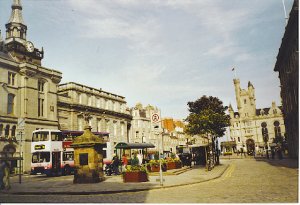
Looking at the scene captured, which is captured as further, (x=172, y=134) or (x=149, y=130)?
(x=172, y=134)

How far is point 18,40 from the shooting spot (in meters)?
53.0

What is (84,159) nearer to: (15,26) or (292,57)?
(292,57)

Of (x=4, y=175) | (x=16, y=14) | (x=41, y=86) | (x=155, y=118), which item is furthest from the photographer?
(x=16, y=14)

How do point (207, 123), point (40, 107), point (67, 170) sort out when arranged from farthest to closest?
1. point (40, 107)
2. point (207, 123)
3. point (67, 170)

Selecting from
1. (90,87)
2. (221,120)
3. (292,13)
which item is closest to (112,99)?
(90,87)

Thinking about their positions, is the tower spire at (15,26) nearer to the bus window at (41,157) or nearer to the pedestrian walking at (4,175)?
the bus window at (41,157)

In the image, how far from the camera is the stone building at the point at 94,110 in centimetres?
4882

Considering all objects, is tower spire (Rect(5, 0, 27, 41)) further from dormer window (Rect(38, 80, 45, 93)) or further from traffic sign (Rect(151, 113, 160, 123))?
traffic sign (Rect(151, 113, 160, 123))

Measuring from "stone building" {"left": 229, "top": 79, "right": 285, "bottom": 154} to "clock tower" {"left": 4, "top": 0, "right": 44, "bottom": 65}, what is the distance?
240ft

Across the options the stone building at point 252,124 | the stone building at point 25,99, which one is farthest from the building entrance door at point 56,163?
the stone building at point 252,124

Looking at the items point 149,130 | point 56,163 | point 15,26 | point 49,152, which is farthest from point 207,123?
point 149,130

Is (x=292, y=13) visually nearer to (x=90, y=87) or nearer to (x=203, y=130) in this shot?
(x=203, y=130)

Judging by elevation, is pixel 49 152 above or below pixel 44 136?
below

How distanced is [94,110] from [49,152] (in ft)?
86.3
